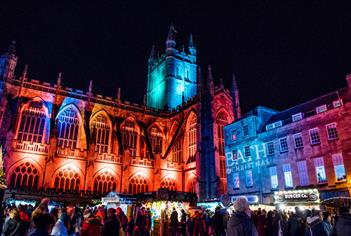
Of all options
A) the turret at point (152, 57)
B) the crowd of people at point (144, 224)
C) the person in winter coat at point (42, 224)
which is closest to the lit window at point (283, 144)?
the crowd of people at point (144, 224)

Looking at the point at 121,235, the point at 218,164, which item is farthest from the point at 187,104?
the point at 121,235

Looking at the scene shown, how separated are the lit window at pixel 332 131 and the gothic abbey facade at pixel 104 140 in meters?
13.8

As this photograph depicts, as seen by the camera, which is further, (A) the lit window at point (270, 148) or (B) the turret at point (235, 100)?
(B) the turret at point (235, 100)

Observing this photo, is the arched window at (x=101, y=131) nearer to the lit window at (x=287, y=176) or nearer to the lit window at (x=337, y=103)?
the lit window at (x=287, y=176)

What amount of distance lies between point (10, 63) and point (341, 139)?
115 ft

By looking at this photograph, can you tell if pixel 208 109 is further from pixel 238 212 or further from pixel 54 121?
pixel 238 212

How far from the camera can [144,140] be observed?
39.2 meters

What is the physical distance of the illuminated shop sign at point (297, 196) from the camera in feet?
69.9

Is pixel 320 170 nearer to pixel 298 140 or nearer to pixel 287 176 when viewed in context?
pixel 287 176

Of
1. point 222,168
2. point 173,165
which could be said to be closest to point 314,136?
point 222,168

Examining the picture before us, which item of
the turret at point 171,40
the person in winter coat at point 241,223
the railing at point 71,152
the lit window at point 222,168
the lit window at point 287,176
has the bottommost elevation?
the person in winter coat at point 241,223

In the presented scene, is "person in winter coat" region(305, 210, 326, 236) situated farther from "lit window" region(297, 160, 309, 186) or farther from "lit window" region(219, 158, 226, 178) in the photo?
"lit window" region(219, 158, 226, 178)

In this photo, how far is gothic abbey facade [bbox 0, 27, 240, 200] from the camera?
29859 mm

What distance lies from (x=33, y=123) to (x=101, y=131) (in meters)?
8.13
